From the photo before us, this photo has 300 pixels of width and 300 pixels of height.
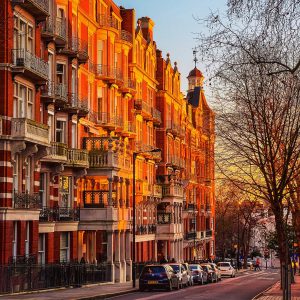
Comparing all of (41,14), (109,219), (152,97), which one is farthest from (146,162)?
(41,14)

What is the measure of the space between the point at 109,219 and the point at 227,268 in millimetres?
35862

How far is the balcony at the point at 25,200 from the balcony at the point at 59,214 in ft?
15.9

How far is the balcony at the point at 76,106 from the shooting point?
51312 millimetres

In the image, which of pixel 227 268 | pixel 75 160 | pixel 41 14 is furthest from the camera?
pixel 227 268

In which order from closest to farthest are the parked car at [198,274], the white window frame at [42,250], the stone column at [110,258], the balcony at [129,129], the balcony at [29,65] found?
the balcony at [29,65], the white window frame at [42,250], the stone column at [110,258], the parked car at [198,274], the balcony at [129,129]

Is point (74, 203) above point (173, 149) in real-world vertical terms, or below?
below

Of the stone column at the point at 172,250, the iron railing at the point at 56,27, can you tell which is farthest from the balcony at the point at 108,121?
Result: the stone column at the point at 172,250

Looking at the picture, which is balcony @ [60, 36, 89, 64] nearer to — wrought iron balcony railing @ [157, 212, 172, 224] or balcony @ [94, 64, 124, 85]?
balcony @ [94, 64, 124, 85]

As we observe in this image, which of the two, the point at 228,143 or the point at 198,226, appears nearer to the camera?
the point at 228,143

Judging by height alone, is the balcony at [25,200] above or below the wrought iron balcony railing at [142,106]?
below

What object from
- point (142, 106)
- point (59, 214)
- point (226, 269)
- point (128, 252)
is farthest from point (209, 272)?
point (59, 214)

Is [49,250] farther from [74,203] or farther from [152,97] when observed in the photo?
[152,97]

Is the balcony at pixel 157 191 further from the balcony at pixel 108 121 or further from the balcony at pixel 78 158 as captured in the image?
the balcony at pixel 78 158

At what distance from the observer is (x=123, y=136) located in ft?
220
